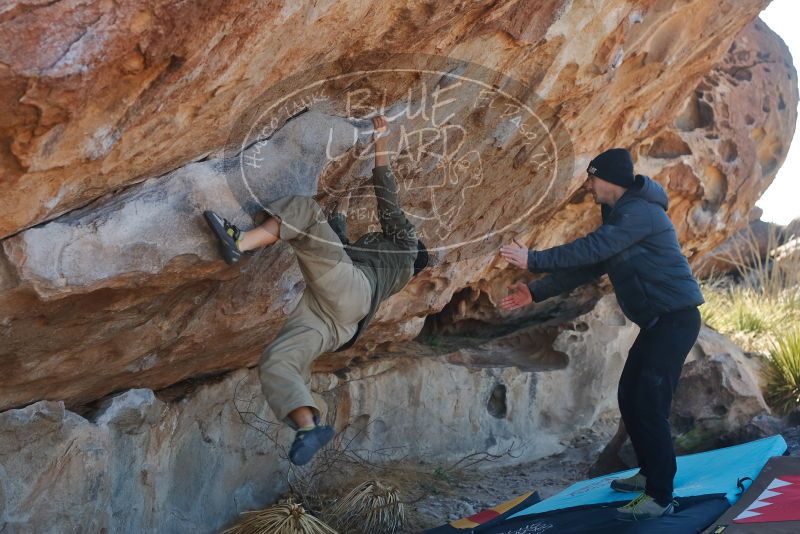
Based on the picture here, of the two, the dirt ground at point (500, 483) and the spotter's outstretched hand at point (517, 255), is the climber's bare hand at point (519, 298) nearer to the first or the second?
the spotter's outstretched hand at point (517, 255)

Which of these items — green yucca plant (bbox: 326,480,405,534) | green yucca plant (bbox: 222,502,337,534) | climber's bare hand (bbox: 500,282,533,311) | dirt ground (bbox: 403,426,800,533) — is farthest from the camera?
dirt ground (bbox: 403,426,800,533)

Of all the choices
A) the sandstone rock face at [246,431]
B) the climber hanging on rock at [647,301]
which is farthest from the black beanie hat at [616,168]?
the sandstone rock face at [246,431]

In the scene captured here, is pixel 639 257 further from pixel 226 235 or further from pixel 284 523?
pixel 284 523

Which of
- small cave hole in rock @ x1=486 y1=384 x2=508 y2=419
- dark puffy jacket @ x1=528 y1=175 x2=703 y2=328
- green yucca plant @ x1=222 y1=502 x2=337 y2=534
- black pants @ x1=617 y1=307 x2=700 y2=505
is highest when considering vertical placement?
dark puffy jacket @ x1=528 y1=175 x2=703 y2=328

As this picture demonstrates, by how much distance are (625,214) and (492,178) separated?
129cm

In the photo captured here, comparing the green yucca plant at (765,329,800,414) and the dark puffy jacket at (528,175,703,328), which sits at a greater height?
the dark puffy jacket at (528,175,703,328)

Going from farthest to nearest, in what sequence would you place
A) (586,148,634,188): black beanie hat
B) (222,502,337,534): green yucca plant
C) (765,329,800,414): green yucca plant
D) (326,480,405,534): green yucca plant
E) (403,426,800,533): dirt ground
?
(765,329,800,414): green yucca plant
(403,426,800,533): dirt ground
(326,480,405,534): green yucca plant
(222,502,337,534): green yucca plant
(586,148,634,188): black beanie hat

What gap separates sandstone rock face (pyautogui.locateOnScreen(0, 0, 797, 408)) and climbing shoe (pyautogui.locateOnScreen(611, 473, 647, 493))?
77.5 inches

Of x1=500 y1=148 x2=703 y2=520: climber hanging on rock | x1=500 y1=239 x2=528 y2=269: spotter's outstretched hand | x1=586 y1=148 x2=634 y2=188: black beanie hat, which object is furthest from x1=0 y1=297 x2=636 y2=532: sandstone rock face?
x1=586 y1=148 x2=634 y2=188: black beanie hat

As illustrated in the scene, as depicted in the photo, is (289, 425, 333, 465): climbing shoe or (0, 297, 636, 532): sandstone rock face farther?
(0, 297, 636, 532): sandstone rock face

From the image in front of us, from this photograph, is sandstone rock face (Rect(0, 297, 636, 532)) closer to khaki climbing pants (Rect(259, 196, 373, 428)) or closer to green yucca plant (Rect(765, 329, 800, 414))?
green yucca plant (Rect(765, 329, 800, 414))

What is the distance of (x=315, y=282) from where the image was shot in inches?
166

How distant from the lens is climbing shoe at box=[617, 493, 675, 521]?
15.4ft

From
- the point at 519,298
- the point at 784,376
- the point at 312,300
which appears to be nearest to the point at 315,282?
the point at 312,300
